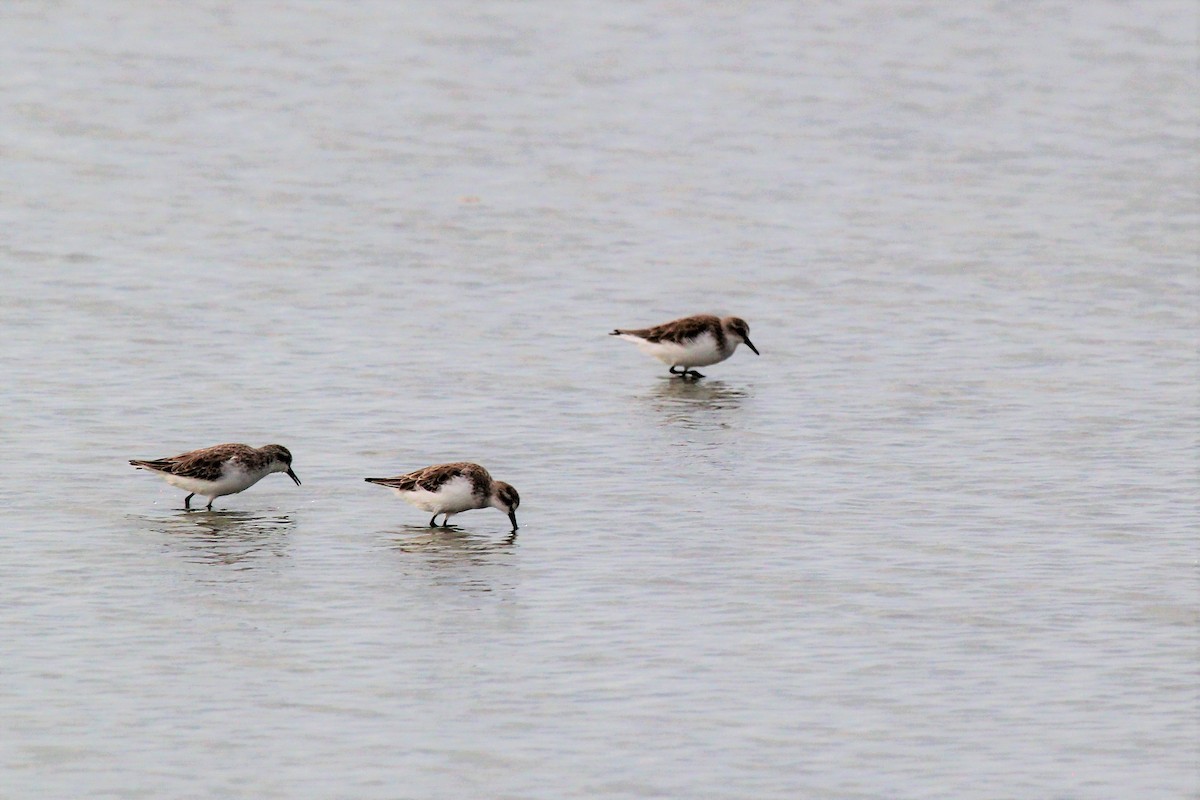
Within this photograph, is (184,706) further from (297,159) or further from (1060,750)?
(297,159)

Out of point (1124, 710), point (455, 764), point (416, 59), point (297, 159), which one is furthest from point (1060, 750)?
point (416, 59)

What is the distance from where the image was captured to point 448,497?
890 inches

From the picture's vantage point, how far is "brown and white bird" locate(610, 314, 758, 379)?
31.0 metres

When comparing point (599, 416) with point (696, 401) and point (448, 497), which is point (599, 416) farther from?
point (448, 497)

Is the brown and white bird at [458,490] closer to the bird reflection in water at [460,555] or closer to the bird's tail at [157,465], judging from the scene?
the bird reflection in water at [460,555]

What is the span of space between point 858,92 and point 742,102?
9.85 ft

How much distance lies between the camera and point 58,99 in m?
50.0

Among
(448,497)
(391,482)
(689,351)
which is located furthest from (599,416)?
(448,497)

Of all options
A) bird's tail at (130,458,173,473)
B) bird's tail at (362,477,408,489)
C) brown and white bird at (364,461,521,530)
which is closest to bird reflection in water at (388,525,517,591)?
brown and white bird at (364,461,521,530)

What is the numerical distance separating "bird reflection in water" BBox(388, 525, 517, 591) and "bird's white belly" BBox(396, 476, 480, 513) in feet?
1.05

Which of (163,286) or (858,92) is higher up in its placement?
(858,92)

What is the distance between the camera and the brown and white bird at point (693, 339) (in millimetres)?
30984

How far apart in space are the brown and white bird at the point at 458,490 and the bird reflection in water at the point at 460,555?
0.32m

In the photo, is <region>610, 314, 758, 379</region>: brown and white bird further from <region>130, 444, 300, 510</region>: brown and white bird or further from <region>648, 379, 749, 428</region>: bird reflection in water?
<region>130, 444, 300, 510</region>: brown and white bird
